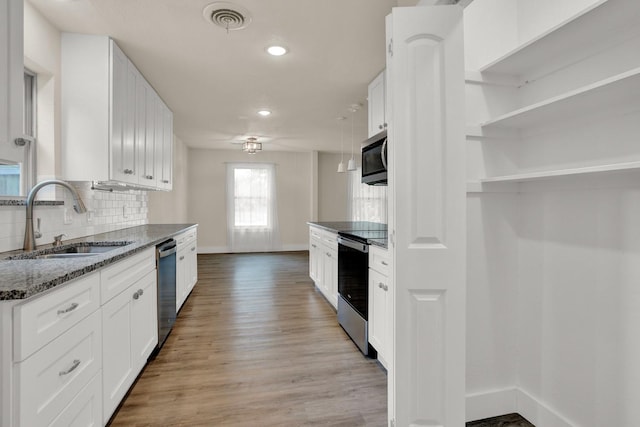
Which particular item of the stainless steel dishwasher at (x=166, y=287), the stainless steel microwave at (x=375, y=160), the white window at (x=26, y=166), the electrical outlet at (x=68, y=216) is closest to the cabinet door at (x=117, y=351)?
the stainless steel dishwasher at (x=166, y=287)

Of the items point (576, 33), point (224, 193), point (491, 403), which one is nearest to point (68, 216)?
point (491, 403)

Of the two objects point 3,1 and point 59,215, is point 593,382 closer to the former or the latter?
point 3,1

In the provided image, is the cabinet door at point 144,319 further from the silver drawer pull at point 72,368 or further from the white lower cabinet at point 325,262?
the white lower cabinet at point 325,262

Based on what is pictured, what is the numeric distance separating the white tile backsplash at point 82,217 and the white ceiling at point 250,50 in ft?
4.13

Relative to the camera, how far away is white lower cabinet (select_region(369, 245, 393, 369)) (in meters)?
2.13

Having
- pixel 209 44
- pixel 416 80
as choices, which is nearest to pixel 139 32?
pixel 209 44

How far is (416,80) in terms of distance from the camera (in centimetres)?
142

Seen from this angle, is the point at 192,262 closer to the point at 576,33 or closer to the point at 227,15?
the point at 227,15

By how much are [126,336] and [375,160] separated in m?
2.17

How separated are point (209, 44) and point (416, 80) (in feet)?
6.18

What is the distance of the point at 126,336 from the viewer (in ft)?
6.06

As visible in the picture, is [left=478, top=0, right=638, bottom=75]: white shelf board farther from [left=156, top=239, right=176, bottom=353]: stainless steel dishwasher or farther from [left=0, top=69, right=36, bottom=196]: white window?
[left=0, top=69, right=36, bottom=196]: white window

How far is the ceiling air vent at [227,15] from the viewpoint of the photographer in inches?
80.7

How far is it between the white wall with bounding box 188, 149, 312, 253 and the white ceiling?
3091mm
